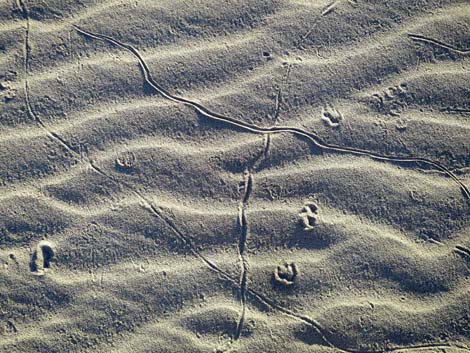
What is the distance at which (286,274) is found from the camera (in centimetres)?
278

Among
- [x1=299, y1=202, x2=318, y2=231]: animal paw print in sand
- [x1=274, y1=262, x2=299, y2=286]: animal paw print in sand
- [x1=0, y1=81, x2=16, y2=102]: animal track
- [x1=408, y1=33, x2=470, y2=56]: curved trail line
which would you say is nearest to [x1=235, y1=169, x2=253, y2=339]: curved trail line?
[x1=274, y1=262, x2=299, y2=286]: animal paw print in sand

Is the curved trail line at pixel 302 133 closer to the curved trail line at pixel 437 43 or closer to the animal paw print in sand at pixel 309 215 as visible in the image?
the animal paw print in sand at pixel 309 215

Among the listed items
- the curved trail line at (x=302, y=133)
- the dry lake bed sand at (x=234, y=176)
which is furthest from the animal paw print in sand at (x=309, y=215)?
the curved trail line at (x=302, y=133)

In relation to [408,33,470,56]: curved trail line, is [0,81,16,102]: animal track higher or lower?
lower

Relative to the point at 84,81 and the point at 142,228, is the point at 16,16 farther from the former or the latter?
the point at 142,228

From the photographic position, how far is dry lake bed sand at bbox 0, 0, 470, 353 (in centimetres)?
277

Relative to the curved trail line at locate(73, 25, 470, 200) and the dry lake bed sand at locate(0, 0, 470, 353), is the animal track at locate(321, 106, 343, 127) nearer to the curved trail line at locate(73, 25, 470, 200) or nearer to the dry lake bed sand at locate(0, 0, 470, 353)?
the dry lake bed sand at locate(0, 0, 470, 353)

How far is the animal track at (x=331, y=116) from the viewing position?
2.86m

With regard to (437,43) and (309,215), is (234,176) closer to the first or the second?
(309,215)

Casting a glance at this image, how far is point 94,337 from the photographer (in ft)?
9.08

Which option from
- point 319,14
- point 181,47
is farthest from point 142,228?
point 319,14

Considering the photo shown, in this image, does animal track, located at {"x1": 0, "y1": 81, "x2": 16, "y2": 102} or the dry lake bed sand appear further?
animal track, located at {"x1": 0, "y1": 81, "x2": 16, "y2": 102}

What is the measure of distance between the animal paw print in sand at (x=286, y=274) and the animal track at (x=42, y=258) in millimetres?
1323

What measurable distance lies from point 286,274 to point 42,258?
1428mm
